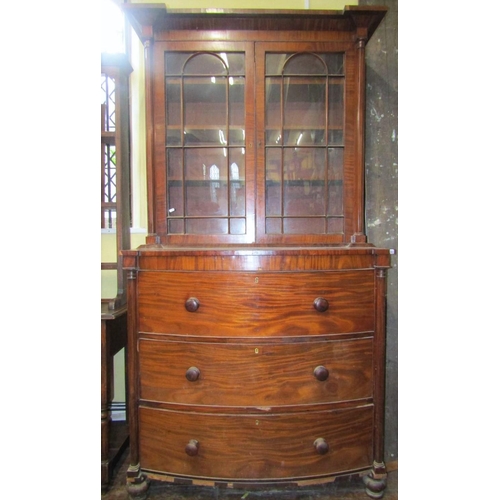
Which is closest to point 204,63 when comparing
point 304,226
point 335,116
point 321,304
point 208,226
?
point 335,116

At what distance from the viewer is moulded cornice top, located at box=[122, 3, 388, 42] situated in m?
1.27

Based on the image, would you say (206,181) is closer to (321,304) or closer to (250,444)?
(321,304)

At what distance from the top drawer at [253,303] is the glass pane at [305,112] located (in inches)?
28.2

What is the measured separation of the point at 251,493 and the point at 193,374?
2.03ft

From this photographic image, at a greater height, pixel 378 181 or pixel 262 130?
pixel 262 130

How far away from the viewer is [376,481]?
1.19 meters

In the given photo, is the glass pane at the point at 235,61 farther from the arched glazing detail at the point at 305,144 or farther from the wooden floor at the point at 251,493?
the wooden floor at the point at 251,493
